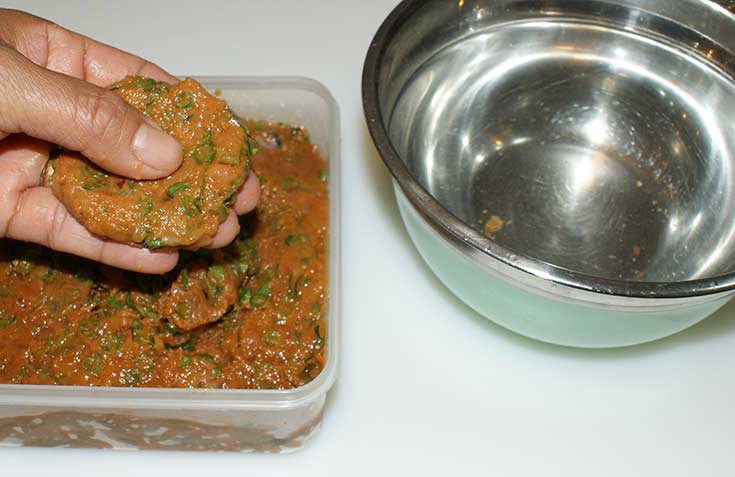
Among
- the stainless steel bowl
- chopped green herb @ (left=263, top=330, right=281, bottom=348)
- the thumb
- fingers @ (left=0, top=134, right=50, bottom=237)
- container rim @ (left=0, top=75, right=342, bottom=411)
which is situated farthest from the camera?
the stainless steel bowl

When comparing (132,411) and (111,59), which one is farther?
(111,59)

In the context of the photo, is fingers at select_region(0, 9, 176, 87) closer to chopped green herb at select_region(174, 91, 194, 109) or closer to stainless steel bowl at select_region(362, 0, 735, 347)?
chopped green herb at select_region(174, 91, 194, 109)

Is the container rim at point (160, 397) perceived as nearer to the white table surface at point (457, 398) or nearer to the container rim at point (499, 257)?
the white table surface at point (457, 398)

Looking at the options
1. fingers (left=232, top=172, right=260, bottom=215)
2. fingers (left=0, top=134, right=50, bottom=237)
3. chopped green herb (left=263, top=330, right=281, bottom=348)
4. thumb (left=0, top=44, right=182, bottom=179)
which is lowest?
chopped green herb (left=263, top=330, right=281, bottom=348)

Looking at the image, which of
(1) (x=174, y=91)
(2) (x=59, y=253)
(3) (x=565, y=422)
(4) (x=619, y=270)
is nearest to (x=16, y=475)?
(2) (x=59, y=253)

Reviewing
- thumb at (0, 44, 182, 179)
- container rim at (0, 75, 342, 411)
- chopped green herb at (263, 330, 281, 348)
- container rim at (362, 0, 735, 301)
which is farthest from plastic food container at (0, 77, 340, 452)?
thumb at (0, 44, 182, 179)

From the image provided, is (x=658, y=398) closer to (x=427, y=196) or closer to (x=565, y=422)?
(x=565, y=422)

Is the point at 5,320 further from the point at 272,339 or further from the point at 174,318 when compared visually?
the point at 272,339
